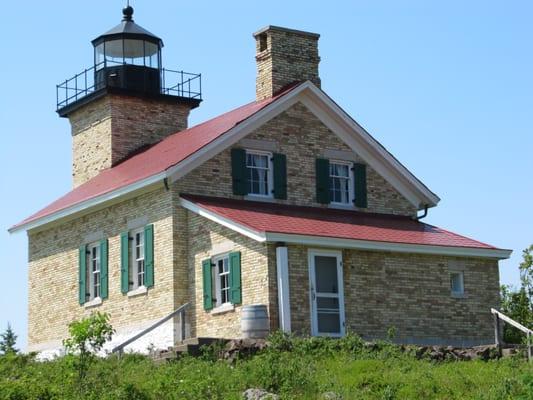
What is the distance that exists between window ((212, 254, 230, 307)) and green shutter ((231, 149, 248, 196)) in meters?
2.21

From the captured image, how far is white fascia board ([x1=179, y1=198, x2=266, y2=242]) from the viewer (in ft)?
77.9

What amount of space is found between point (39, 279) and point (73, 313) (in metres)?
2.23

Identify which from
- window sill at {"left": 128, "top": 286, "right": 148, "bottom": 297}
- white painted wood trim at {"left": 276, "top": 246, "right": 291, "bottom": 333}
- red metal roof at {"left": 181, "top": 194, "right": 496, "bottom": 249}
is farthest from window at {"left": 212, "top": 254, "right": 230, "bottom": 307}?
window sill at {"left": 128, "top": 286, "right": 148, "bottom": 297}

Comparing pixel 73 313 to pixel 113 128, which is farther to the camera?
pixel 113 128

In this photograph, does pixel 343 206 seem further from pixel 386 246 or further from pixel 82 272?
pixel 82 272

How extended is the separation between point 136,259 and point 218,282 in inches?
114

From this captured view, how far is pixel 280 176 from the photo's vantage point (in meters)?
27.8

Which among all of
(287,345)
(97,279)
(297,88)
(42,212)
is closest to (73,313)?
(97,279)

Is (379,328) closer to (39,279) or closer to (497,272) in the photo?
(497,272)

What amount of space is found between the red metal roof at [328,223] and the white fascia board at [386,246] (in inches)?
3.5

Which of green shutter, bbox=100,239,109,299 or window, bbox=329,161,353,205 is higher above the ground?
window, bbox=329,161,353,205

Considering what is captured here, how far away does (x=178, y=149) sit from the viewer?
28.5 metres

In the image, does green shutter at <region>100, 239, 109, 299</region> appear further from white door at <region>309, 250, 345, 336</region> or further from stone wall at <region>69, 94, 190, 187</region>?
white door at <region>309, 250, 345, 336</region>

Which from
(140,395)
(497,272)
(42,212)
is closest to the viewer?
(140,395)
